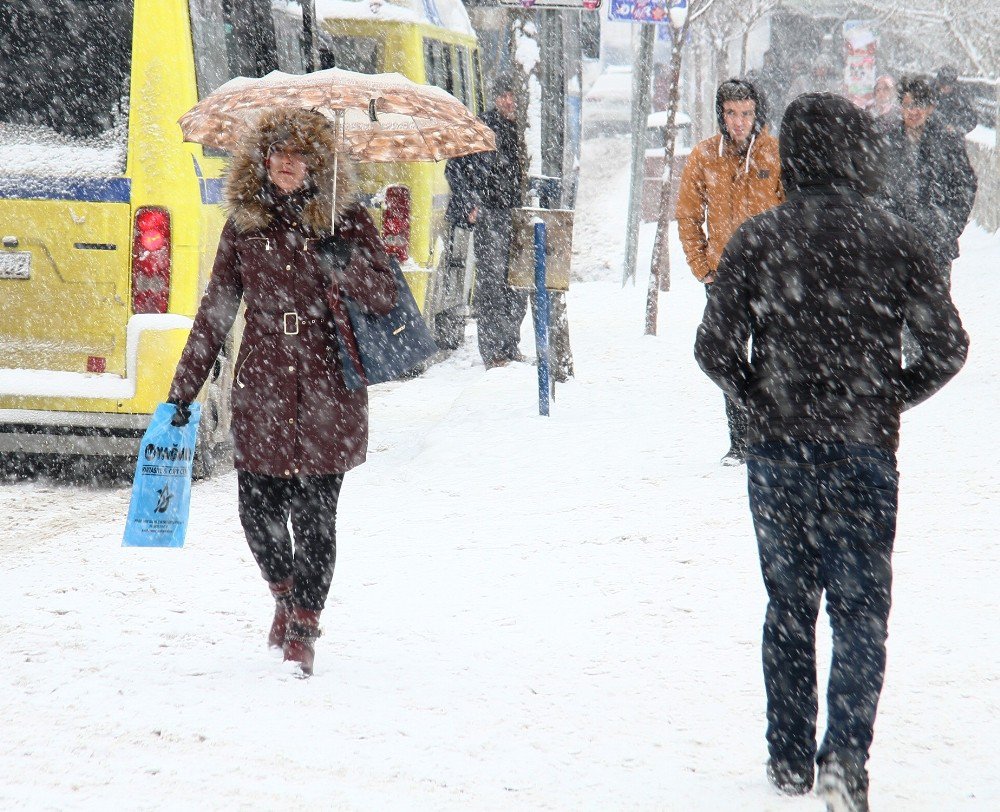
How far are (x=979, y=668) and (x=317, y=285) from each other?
8.00 feet

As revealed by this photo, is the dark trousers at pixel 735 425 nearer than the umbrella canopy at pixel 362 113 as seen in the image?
No

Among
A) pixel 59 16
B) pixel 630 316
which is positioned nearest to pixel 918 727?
pixel 59 16

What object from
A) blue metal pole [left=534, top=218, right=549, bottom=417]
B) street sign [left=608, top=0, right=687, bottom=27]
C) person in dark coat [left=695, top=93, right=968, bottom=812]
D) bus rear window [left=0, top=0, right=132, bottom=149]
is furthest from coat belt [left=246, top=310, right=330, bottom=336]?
street sign [left=608, top=0, right=687, bottom=27]

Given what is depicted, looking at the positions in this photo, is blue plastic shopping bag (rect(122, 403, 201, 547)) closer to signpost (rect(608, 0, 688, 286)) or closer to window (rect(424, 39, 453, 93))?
window (rect(424, 39, 453, 93))

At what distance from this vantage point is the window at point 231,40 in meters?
6.84

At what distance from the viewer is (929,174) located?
27.9ft

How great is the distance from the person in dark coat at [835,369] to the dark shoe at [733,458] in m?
4.00

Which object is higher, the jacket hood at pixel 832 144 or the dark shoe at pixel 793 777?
the jacket hood at pixel 832 144

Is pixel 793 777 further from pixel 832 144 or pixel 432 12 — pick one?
pixel 432 12

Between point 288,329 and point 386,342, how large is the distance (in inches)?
12.1

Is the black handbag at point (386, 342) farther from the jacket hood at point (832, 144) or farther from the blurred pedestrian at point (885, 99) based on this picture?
the blurred pedestrian at point (885, 99)

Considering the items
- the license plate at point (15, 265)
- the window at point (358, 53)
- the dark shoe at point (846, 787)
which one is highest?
the window at point (358, 53)

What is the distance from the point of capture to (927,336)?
323cm

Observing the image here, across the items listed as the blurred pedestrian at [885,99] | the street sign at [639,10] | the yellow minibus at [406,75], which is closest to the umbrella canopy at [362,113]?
the yellow minibus at [406,75]
